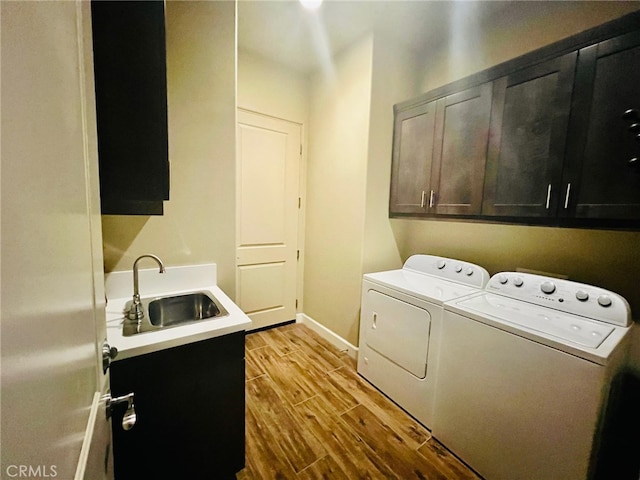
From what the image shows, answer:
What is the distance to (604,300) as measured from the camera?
4.35ft

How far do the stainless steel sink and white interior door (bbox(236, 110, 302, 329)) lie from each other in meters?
1.02

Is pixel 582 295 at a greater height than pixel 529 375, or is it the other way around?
pixel 582 295

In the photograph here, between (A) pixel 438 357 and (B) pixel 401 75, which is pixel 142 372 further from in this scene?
(B) pixel 401 75

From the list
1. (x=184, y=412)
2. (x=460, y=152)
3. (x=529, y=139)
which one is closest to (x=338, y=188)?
(x=460, y=152)

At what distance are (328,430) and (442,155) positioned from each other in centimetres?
211

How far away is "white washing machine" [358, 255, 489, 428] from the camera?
67.0 inches

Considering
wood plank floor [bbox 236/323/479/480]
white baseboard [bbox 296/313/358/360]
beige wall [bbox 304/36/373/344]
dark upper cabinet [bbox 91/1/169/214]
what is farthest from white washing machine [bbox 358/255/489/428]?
dark upper cabinet [bbox 91/1/169/214]

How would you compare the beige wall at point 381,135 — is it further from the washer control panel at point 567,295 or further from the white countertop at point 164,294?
the white countertop at point 164,294

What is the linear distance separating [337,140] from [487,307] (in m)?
1.98

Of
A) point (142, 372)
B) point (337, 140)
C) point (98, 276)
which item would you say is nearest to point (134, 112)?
point (98, 276)

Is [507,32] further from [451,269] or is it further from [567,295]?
[567,295]

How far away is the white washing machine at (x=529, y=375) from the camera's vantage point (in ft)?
3.60

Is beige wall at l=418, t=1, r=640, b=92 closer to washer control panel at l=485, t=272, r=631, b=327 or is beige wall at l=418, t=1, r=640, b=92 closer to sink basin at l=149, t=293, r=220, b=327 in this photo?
washer control panel at l=485, t=272, r=631, b=327

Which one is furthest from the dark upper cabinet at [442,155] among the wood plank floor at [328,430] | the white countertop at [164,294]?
the white countertop at [164,294]
